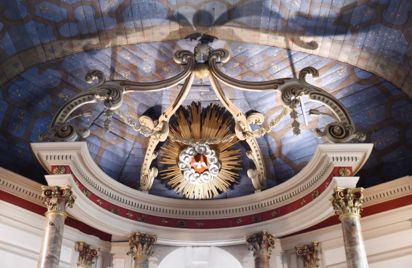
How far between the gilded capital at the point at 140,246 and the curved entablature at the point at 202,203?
0.79 ft

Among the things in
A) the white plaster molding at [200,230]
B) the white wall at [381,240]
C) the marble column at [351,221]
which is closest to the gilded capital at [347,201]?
the marble column at [351,221]

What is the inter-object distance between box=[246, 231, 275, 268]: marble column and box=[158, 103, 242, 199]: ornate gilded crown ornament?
4.73 ft

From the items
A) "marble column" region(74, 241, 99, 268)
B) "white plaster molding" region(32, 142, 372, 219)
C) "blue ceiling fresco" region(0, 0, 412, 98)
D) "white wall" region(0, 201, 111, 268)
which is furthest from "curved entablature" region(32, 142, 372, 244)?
"blue ceiling fresco" region(0, 0, 412, 98)

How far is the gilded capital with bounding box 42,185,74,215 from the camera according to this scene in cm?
882

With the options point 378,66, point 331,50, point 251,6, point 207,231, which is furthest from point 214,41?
point 207,231

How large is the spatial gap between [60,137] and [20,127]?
158 cm

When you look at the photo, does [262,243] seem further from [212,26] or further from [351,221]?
[212,26]

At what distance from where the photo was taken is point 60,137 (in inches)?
367

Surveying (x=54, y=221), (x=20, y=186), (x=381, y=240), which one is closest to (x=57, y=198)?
(x=54, y=221)

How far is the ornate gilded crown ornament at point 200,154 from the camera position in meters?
11.4

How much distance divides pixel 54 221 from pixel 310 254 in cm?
494

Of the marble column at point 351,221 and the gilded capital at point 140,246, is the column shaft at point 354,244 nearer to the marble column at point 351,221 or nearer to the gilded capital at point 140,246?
the marble column at point 351,221

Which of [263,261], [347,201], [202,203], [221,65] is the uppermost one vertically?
[221,65]

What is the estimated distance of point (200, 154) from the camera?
11430 millimetres
